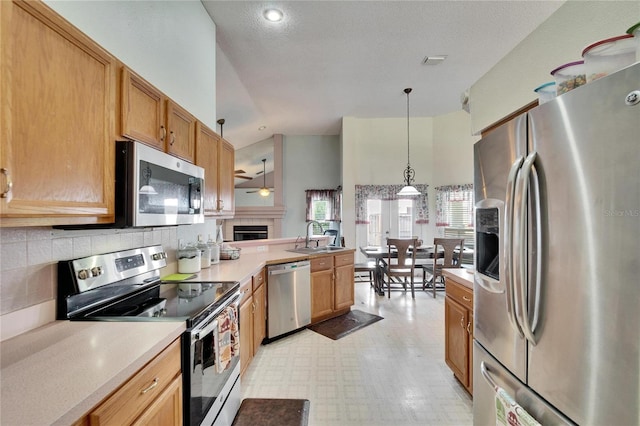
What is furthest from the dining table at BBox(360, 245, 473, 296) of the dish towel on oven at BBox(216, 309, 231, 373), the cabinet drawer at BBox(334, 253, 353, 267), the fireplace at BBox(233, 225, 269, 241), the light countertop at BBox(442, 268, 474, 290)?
the dish towel on oven at BBox(216, 309, 231, 373)

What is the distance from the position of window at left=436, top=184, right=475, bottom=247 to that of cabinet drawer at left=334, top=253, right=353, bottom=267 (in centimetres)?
298

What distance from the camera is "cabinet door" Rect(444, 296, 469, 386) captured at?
1907 mm

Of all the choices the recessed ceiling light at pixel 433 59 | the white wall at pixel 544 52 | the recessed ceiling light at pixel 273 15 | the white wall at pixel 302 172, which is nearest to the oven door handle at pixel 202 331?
the white wall at pixel 544 52

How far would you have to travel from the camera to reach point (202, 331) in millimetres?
1310

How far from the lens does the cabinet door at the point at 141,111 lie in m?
1.28

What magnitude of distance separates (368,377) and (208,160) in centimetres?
223

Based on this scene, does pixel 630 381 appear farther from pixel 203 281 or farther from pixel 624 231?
pixel 203 281

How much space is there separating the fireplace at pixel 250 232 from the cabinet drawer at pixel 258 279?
427cm

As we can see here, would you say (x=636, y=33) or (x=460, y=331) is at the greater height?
(x=636, y=33)

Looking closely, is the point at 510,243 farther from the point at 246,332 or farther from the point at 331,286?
the point at 331,286

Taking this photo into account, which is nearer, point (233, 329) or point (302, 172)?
point (233, 329)

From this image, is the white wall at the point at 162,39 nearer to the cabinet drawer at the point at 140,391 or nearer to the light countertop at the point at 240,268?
the light countertop at the point at 240,268

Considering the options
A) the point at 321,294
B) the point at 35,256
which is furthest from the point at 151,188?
the point at 321,294

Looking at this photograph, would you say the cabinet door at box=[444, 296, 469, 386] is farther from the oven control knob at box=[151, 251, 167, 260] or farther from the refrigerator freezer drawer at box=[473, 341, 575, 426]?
the oven control knob at box=[151, 251, 167, 260]
